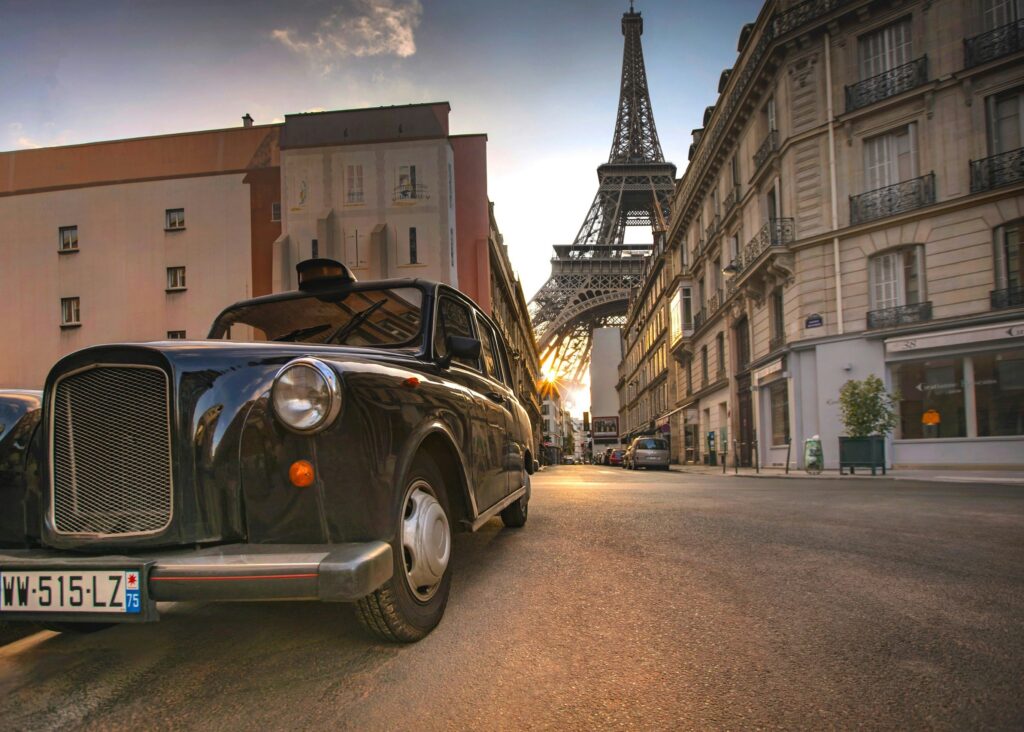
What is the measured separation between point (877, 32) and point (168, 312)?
90.6ft

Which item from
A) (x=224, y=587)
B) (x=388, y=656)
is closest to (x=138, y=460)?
(x=224, y=587)

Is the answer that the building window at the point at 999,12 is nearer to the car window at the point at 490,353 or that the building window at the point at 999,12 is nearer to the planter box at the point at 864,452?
the planter box at the point at 864,452

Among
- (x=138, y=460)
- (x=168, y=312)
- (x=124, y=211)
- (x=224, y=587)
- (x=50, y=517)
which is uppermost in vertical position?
(x=124, y=211)

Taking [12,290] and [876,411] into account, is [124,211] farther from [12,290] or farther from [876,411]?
[876,411]

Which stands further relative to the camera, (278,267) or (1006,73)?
(278,267)

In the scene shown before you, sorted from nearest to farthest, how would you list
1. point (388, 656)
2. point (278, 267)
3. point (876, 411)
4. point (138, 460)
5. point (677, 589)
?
1. point (138, 460)
2. point (388, 656)
3. point (677, 589)
4. point (876, 411)
5. point (278, 267)

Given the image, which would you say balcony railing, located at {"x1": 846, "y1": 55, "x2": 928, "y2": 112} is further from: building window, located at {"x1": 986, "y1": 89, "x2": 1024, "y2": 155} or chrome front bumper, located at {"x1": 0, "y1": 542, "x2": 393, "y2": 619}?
chrome front bumper, located at {"x1": 0, "y1": 542, "x2": 393, "y2": 619}

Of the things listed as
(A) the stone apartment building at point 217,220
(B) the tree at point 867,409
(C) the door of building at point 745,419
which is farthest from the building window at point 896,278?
(A) the stone apartment building at point 217,220

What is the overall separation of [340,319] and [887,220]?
60.3 ft

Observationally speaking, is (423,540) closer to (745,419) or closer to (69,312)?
(745,419)

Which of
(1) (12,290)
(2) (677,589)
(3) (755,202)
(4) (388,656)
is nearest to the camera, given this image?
(4) (388,656)

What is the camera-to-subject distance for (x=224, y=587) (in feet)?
6.57

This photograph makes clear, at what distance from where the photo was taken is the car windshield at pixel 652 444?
28.9 meters

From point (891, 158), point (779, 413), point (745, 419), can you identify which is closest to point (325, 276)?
point (891, 158)
